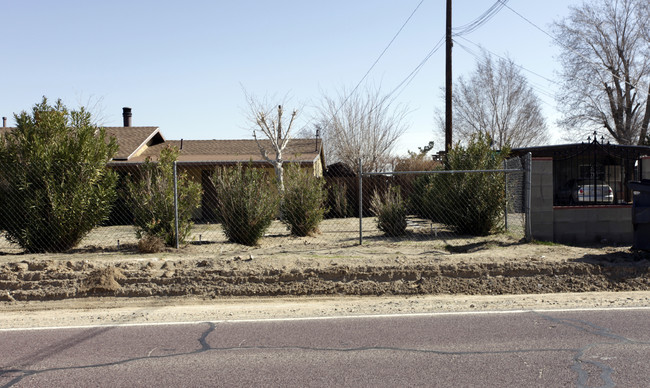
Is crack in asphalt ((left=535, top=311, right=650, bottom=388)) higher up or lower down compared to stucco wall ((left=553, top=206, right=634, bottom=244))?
lower down

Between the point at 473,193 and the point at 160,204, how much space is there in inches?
275

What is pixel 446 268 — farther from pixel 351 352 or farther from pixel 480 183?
pixel 480 183

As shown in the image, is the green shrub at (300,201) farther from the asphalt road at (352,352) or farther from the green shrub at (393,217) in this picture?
the asphalt road at (352,352)

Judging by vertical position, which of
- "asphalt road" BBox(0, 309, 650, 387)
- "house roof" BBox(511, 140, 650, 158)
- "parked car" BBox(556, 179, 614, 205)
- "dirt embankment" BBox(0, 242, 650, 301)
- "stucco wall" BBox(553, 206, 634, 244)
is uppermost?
"house roof" BBox(511, 140, 650, 158)

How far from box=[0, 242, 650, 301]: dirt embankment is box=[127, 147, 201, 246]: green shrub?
1.39 m

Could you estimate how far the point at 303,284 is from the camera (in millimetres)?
7957

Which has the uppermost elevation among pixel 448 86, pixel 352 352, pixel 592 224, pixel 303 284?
pixel 448 86

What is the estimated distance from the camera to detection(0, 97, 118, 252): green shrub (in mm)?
9844

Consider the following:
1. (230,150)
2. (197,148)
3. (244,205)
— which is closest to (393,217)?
(244,205)

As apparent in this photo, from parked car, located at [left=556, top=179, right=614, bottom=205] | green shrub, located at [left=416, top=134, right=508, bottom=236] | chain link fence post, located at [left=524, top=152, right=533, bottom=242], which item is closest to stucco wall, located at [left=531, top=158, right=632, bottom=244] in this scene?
chain link fence post, located at [left=524, top=152, right=533, bottom=242]

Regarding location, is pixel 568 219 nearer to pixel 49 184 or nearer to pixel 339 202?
pixel 339 202

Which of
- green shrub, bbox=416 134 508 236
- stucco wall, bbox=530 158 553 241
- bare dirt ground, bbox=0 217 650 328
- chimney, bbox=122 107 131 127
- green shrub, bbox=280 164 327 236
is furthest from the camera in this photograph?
chimney, bbox=122 107 131 127

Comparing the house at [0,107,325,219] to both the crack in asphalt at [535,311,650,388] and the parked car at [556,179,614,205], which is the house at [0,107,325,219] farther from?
the crack in asphalt at [535,311,650,388]

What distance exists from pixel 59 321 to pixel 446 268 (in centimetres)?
550
